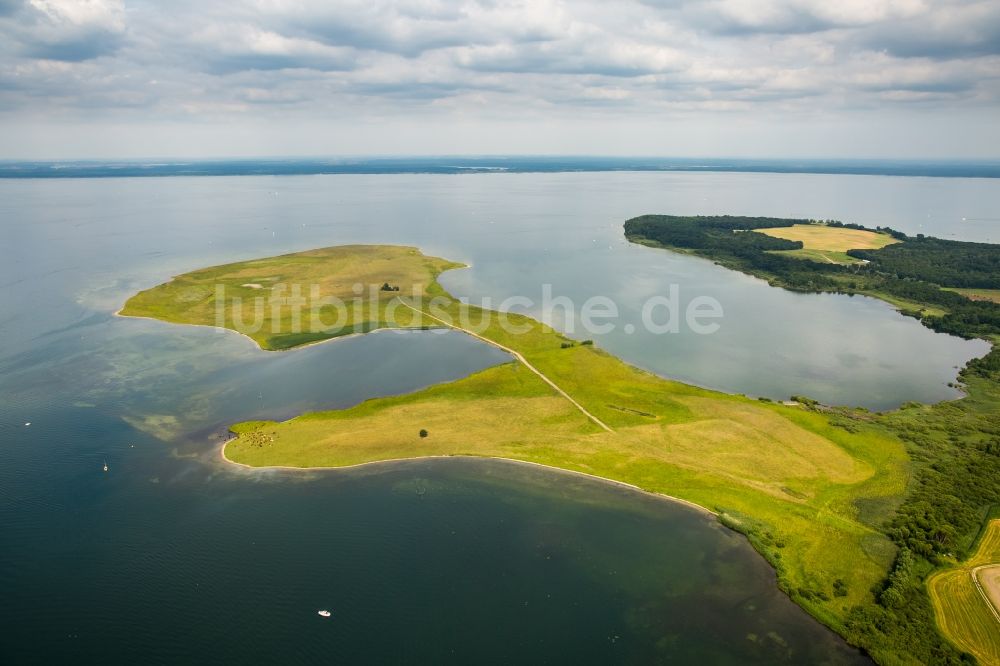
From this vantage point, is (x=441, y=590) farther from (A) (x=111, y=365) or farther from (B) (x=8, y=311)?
(B) (x=8, y=311)

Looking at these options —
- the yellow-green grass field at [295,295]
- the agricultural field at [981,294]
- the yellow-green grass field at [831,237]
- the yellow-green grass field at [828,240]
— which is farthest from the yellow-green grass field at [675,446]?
the yellow-green grass field at [831,237]

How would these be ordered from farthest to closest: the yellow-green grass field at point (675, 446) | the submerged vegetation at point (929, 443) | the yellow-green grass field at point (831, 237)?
the yellow-green grass field at point (831, 237), the yellow-green grass field at point (675, 446), the submerged vegetation at point (929, 443)

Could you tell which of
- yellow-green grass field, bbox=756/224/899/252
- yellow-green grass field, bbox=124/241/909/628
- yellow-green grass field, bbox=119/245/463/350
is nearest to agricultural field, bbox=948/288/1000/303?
yellow-green grass field, bbox=756/224/899/252

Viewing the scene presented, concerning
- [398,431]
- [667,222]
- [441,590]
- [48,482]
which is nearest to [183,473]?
[48,482]

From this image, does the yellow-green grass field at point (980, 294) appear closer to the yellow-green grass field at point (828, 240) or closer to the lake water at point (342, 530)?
the yellow-green grass field at point (828, 240)

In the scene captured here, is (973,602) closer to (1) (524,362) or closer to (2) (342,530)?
(2) (342,530)
